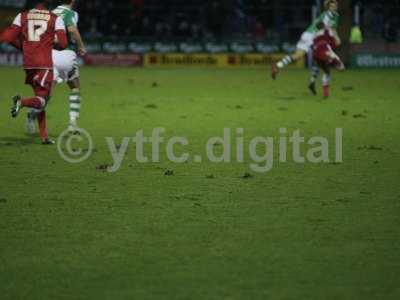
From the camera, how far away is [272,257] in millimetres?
7406

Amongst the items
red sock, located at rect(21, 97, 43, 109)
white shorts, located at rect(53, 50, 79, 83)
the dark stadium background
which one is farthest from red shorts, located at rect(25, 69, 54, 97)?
the dark stadium background

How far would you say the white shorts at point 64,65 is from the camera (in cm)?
1558

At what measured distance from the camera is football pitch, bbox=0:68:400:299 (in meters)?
6.73

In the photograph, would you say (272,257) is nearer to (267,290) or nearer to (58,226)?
(267,290)

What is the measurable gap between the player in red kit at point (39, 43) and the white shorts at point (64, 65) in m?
0.85

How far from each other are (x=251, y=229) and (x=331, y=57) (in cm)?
1473

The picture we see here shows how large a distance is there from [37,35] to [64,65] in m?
1.22

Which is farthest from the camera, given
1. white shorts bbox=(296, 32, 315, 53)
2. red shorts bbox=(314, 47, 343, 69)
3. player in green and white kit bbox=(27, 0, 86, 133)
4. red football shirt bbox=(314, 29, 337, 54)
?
white shorts bbox=(296, 32, 315, 53)

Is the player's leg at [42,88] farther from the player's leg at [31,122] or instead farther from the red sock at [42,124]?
the player's leg at [31,122]

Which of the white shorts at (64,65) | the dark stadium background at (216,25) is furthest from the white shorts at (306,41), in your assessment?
the dark stadium background at (216,25)

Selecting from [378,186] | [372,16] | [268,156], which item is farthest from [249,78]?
[378,186]

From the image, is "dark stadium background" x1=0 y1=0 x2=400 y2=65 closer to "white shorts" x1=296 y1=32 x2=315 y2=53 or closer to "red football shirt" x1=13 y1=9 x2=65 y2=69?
"white shorts" x1=296 y1=32 x2=315 y2=53

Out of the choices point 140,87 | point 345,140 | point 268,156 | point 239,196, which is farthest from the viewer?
point 140,87

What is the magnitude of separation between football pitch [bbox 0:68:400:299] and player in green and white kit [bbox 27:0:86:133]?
15.8 inches
